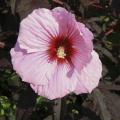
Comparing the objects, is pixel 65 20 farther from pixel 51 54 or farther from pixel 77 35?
pixel 51 54

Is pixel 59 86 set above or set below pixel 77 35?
below

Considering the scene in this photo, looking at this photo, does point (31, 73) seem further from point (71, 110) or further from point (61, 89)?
point (71, 110)

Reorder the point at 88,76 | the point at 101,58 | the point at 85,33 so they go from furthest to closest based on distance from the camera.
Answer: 1. the point at 101,58
2. the point at 88,76
3. the point at 85,33

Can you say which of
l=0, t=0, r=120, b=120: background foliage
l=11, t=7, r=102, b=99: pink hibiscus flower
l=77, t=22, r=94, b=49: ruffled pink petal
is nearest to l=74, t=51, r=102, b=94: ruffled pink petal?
l=11, t=7, r=102, b=99: pink hibiscus flower

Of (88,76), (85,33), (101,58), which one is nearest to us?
(85,33)

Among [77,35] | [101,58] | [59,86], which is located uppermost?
[77,35]

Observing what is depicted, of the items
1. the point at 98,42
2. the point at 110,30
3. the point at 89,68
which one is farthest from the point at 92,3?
the point at 89,68

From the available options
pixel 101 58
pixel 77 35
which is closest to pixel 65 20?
pixel 77 35
